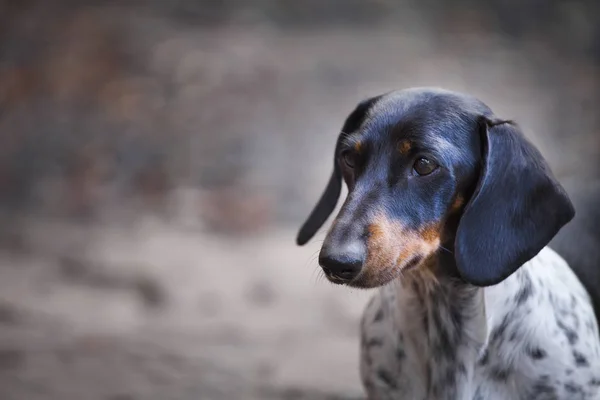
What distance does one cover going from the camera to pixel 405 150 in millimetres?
2014

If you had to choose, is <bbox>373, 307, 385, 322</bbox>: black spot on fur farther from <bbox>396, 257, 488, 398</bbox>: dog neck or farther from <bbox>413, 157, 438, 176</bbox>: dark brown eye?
<bbox>413, 157, 438, 176</bbox>: dark brown eye

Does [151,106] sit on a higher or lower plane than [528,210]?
higher

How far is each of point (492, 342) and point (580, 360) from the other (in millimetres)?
229

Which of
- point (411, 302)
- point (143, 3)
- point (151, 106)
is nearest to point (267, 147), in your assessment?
point (151, 106)

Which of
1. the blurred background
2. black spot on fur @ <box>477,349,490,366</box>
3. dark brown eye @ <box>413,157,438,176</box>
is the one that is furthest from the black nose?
the blurred background

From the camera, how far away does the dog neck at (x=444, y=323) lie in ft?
6.94

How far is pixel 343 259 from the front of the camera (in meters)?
1.84

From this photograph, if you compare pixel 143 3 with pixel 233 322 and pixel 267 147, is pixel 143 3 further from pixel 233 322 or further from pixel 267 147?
pixel 233 322

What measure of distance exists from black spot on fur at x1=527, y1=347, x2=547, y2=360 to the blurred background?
7.39ft

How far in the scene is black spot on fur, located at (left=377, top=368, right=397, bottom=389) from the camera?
2.28 meters

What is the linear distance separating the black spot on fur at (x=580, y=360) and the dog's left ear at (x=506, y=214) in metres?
0.33

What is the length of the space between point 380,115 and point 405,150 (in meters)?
0.14

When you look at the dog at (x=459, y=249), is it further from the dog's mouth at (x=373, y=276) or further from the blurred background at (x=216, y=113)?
the blurred background at (x=216, y=113)

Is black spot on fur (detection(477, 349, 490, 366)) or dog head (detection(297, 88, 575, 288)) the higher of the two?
dog head (detection(297, 88, 575, 288))
